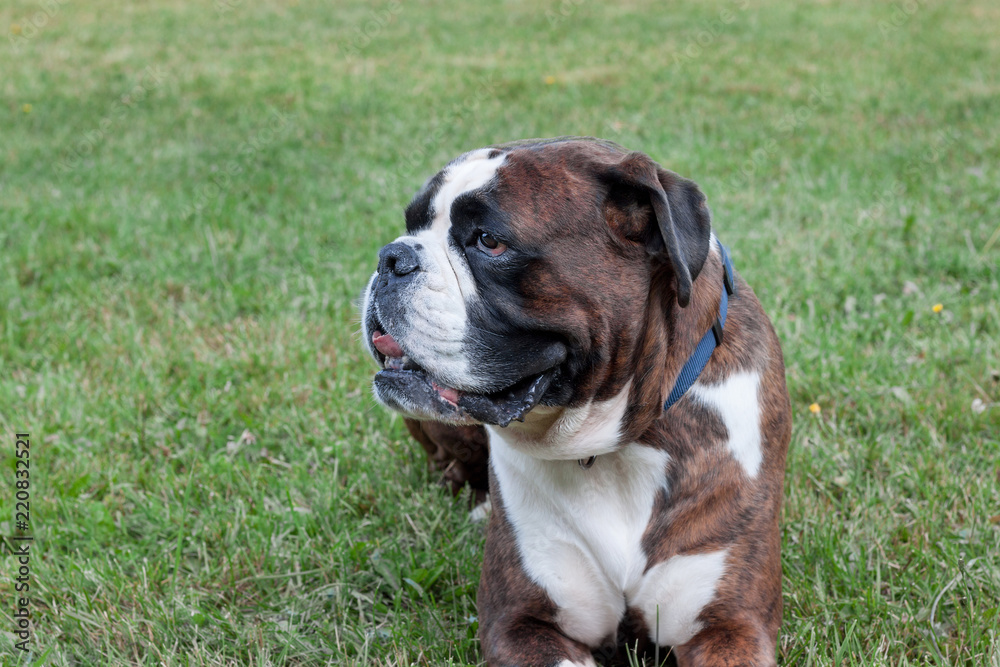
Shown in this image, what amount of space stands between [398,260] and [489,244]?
0.81 ft

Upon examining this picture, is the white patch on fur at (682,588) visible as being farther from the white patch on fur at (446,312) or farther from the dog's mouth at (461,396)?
the white patch on fur at (446,312)

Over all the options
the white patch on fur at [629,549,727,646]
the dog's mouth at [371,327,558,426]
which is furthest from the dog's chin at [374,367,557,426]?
the white patch on fur at [629,549,727,646]

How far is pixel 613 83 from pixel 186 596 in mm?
7144

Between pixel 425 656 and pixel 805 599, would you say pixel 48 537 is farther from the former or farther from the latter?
pixel 805 599

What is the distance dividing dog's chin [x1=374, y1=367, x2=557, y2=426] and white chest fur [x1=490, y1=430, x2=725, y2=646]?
1.00ft

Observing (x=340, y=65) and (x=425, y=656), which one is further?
(x=340, y=65)

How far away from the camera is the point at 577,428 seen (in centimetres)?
228

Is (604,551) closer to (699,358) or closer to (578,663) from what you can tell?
(578,663)

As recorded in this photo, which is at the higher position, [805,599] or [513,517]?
[513,517]

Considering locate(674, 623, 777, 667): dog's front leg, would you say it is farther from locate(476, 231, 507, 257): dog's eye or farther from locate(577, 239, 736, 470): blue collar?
locate(476, 231, 507, 257): dog's eye

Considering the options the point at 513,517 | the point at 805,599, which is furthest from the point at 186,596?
the point at 805,599

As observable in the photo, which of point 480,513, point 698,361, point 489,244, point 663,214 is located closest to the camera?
point 663,214

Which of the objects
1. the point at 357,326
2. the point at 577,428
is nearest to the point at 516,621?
the point at 577,428

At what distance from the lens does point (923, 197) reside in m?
5.61
